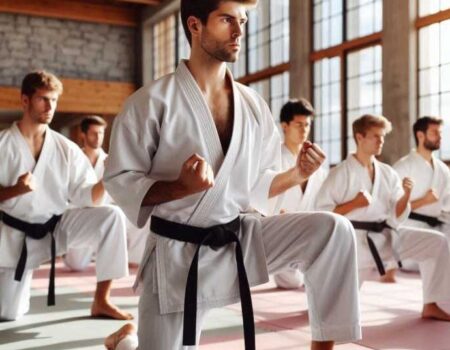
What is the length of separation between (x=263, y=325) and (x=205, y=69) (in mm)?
1901

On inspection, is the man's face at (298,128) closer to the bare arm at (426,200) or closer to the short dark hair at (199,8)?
the bare arm at (426,200)

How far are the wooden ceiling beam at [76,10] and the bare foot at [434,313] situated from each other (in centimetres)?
1090

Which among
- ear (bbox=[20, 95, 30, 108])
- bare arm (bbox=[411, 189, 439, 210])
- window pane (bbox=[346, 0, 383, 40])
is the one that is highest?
window pane (bbox=[346, 0, 383, 40])

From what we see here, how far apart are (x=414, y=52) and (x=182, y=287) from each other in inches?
240

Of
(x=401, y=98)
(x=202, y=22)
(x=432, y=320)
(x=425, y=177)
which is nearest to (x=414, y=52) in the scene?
(x=401, y=98)

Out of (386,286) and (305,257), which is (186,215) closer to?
(305,257)

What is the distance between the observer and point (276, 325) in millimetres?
3709

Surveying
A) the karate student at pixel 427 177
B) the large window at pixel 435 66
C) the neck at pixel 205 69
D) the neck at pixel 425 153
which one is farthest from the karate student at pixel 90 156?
the neck at pixel 205 69

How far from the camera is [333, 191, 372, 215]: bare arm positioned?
13.1 feet

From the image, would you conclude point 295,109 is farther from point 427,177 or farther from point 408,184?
point 427,177

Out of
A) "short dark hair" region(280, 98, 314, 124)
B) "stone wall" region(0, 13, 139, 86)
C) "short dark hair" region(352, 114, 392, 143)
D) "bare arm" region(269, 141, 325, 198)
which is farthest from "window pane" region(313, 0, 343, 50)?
"bare arm" region(269, 141, 325, 198)

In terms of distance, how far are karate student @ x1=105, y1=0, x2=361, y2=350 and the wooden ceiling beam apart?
11348mm

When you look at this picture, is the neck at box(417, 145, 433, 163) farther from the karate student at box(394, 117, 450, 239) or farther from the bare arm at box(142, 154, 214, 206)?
the bare arm at box(142, 154, 214, 206)

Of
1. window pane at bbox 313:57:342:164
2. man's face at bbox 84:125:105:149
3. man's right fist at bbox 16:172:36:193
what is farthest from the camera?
window pane at bbox 313:57:342:164
